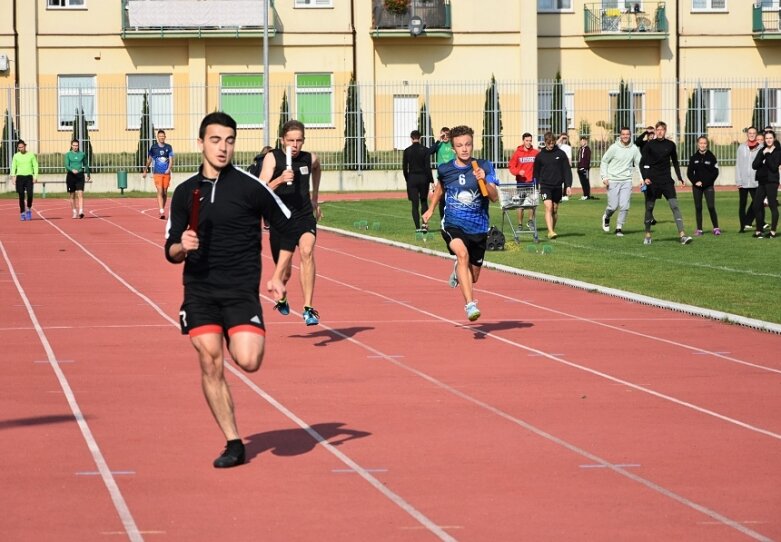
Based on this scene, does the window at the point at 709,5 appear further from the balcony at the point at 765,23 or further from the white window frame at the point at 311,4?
the white window frame at the point at 311,4

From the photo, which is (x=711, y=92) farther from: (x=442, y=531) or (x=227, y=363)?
(x=442, y=531)

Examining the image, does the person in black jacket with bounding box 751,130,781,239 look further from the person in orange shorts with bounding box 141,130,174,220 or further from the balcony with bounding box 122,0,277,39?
the balcony with bounding box 122,0,277,39

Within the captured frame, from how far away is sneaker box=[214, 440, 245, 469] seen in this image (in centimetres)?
849

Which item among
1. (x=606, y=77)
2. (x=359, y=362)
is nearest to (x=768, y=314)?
(x=359, y=362)

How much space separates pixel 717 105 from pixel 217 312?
4914 cm

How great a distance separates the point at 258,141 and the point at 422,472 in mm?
41827

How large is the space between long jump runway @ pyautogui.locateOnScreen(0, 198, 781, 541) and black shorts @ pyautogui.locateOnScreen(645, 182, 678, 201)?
7.82 m

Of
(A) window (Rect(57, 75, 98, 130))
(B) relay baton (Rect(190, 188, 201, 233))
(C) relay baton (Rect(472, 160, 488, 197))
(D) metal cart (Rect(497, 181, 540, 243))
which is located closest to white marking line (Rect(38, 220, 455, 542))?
(B) relay baton (Rect(190, 188, 201, 233))

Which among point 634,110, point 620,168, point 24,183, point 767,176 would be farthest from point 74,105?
point 767,176

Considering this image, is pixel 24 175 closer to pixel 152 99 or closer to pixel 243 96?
pixel 152 99

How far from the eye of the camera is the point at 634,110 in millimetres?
50375

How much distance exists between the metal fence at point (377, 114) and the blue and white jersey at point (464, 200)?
31.9 metres

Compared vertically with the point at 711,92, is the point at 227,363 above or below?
below

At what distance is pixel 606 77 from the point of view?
58.4 m
